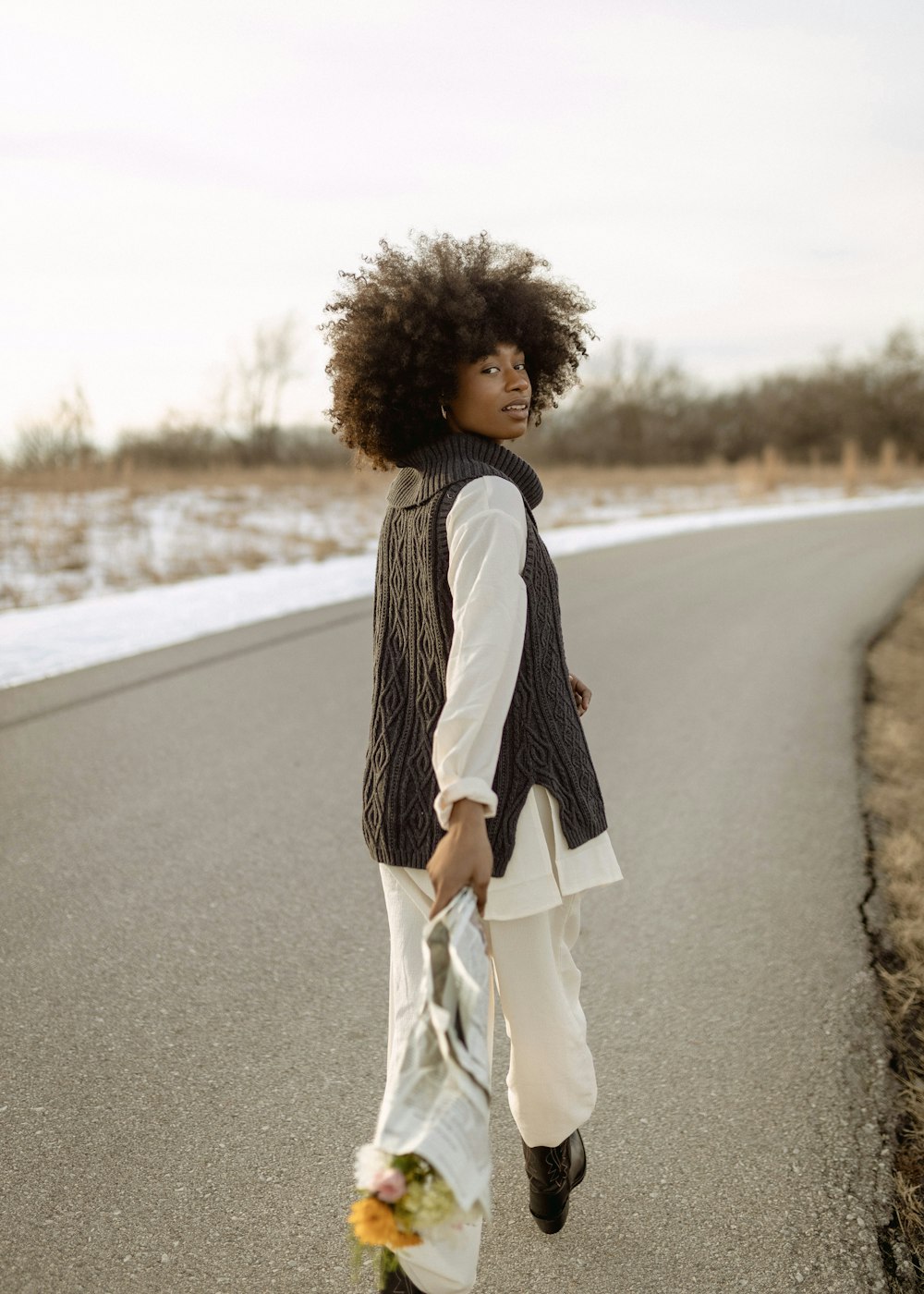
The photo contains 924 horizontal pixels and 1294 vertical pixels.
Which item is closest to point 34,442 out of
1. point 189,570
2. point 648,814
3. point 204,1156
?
point 189,570

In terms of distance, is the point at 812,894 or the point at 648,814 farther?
the point at 648,814

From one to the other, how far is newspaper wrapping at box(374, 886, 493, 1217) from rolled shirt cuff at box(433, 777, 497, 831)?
0.50 feet

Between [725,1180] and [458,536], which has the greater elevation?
[458,536]

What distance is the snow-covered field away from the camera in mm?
9133

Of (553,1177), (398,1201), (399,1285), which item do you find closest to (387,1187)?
(398,1201)

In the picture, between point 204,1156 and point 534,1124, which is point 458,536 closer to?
point 534,1124

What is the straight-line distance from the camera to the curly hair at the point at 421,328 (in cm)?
209

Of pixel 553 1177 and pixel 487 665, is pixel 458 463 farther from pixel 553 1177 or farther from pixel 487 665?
pixel 553 1177

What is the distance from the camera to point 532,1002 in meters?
2.02


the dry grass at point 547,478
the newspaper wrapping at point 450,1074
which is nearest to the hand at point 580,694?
the newspaper wrapping at point 450,1074

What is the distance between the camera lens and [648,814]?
4801mm

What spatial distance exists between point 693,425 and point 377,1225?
61.3m

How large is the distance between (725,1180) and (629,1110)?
1.09ft

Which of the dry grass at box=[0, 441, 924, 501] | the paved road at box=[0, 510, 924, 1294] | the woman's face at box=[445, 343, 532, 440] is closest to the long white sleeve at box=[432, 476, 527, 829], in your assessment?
the woman's face at box=[445, 343, 532, 440]
